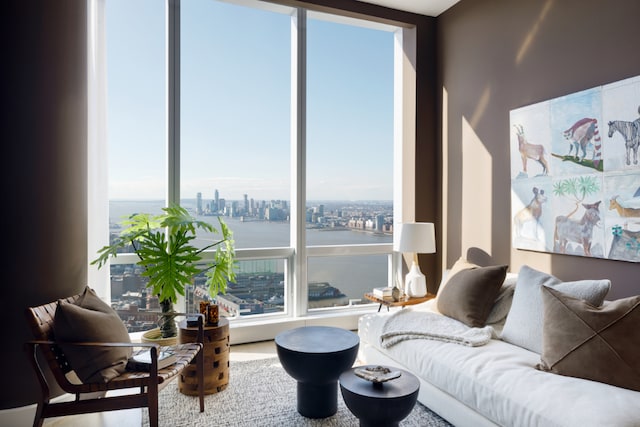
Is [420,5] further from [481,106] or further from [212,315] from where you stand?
[212,315]

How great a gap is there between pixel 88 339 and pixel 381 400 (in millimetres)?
1626

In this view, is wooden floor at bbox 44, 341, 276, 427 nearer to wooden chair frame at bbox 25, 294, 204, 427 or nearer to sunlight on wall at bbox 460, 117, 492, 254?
wooden chair frame at bbox 25, 294, 204, 427

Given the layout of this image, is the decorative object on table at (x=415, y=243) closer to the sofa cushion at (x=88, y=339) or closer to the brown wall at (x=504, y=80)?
the brown wall at (x=504, y=80)

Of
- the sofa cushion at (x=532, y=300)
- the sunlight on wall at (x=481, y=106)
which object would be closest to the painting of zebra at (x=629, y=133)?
the sofa cushion at (x=532, y=300)

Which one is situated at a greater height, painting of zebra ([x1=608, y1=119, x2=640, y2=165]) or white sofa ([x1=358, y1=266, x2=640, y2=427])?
painting of zebra ([x1=608, y1=119, x2=640, y2=165])

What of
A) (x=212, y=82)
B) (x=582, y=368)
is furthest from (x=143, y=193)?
(x=582, y=368)

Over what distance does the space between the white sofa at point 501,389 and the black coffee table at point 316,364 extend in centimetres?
47

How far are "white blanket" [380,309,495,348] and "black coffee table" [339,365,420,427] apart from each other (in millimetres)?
620

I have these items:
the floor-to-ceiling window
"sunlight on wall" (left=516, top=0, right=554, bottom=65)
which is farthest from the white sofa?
"sunlight on wall" (left=516, top=0, right=554, bottom=65)

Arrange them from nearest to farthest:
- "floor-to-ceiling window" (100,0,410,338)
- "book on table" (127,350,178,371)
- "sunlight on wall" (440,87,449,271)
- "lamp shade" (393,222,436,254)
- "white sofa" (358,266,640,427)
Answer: "white sofa" (358,266,640,427) → "book on table" (127,350,178,371) → "floor-to-ceiling window" (100,0,410,338) → "lamp shade" (393,222,436,254) → "sunlight on wall" (440,87,449,271)

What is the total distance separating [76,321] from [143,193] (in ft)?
5.72

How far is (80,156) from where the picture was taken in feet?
9.90

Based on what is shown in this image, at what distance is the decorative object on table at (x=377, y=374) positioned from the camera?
2.30 meters

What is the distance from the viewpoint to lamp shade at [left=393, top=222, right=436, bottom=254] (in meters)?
4.03
